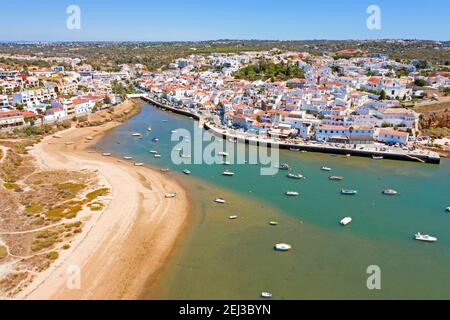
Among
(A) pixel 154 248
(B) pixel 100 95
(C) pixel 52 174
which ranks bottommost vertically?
(A) pixel 154 248

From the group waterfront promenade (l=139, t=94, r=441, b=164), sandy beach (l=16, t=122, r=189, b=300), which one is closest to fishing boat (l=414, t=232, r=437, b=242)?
sandy beach (l=16, t=122, r=189, b=300)

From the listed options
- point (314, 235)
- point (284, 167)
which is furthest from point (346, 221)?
point (284, 167)

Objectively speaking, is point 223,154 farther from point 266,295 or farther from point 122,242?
point 266,295

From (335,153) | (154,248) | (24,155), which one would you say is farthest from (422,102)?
(24,155)

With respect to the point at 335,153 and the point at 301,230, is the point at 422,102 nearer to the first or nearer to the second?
the point at 335,153

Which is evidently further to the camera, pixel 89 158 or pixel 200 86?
pixel 200 86

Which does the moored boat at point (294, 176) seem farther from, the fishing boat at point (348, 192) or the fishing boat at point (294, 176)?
the fishing boat at point (348, 192)
